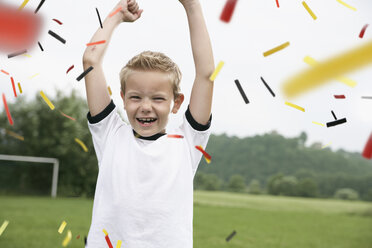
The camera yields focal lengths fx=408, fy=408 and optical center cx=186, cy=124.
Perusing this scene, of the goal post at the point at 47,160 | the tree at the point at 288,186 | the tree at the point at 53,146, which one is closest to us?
the goal post at the point at 47,160

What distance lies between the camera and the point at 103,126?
7.23 ft

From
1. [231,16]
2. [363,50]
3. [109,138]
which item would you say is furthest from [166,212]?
[363,50]

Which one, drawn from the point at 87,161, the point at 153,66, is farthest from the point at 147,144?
the point at 87,161

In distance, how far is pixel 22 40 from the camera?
3.91 metres

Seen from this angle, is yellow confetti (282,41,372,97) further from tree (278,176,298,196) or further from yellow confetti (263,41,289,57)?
tree (278,176,298,196)

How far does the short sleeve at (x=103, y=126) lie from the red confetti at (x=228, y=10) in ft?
2.53

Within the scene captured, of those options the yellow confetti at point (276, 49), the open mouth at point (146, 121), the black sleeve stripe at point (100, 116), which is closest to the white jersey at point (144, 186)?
the black sleeve stripe at point (100, 116)

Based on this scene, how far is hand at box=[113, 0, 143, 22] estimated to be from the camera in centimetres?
230

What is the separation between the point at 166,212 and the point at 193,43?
2.90 ft

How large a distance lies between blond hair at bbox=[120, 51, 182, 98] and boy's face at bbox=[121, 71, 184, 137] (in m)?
0.03

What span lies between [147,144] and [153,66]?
16.2 inches

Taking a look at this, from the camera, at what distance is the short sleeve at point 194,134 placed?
2.17 m

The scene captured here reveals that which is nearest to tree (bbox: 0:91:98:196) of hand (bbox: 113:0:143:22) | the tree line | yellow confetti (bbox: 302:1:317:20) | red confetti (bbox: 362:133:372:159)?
the tree line

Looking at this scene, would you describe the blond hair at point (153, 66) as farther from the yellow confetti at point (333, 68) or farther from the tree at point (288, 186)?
the tree at point (288, 186)
